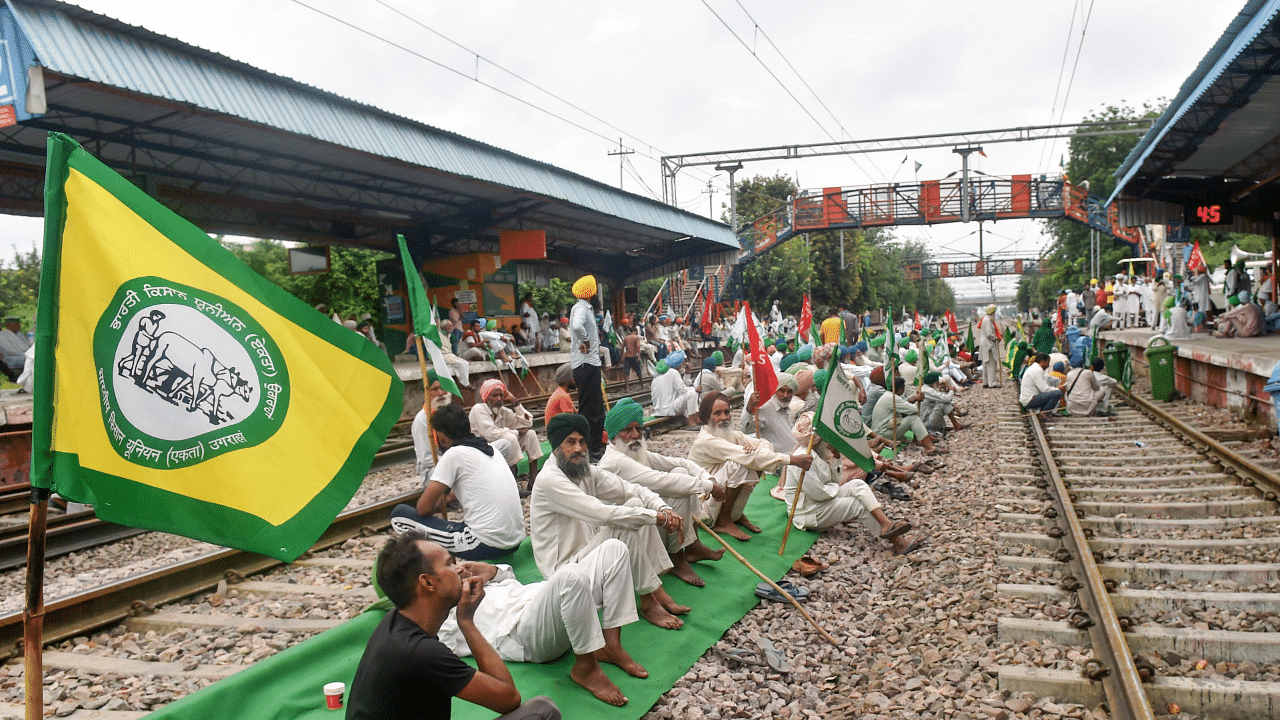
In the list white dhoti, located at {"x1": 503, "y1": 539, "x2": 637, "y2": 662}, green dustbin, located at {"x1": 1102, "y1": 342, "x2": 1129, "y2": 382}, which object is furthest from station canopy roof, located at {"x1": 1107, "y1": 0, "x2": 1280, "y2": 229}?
white dhoti, located at {"x1": 503, "y1": 539, "x2": 637, "y2": 662}

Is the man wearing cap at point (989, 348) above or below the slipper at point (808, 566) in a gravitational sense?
above

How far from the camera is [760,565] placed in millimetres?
6398

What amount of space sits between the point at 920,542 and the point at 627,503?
119 inches

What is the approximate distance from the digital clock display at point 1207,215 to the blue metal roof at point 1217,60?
597 centimetres

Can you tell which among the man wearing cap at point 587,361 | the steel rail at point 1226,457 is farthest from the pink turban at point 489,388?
the steel rail at point 1226,457

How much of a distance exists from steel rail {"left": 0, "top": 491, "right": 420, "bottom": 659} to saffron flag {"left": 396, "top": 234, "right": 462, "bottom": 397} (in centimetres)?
170

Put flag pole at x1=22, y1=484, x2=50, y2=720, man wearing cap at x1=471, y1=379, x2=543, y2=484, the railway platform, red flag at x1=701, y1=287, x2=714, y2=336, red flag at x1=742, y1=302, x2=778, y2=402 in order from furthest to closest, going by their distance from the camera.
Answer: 1. red flag at x1=701, y1=287, x2=714, y2=336
2. the railway platform
3. red flag at x1=742, y1=302, x2=778, y2=402
4. man wearing cap at x1=471, y1=379, x2=543, y2=484
5. flag pole at x1=22, y1=484, x2=50, y2=720

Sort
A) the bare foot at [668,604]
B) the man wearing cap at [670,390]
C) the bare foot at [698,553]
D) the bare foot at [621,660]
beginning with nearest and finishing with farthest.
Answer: the bare foot at [621,660] < the bare foot at [668,604] < the bare foot at [698,553] < the man wearing cap at [670,390]

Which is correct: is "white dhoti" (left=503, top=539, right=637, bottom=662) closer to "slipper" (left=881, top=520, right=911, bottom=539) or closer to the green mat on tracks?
the green mat on tracks

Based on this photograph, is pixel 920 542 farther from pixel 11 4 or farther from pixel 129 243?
pixel 11 4

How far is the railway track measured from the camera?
154 inches

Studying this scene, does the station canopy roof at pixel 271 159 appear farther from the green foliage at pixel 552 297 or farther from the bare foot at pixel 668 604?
the green foliage at pixel 552 297

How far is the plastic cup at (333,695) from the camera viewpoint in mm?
3818

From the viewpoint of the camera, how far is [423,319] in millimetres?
6297
